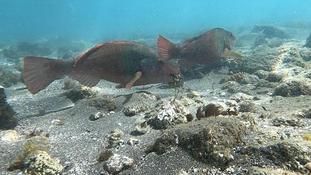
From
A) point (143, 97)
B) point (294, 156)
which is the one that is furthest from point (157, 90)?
point (294, 156)

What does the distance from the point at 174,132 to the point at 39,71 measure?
4137 millimetres

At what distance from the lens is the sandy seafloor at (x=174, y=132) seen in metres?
5.21

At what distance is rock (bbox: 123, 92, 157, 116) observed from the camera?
331 inches

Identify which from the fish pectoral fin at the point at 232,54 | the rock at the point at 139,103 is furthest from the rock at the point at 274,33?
the rock at the point at 139,103

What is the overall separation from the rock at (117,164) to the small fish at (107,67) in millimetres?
3034

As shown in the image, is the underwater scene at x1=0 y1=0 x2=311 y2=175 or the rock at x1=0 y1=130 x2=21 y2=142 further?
the rock at x1=0 y1=130 x2=21 y2=142

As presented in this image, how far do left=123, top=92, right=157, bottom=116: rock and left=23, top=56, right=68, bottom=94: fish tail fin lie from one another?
5.59 feet

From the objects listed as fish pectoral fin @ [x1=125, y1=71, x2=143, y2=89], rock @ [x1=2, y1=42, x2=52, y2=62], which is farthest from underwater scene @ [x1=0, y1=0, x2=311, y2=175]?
rock @ [x1=2, y1=42, x2=52, y2=62]

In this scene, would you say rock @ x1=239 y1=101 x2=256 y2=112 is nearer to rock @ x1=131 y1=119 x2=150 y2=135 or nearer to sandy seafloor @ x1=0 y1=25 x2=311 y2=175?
sandy seafloor @ x1=0 y1=25 x2=311 y2=175

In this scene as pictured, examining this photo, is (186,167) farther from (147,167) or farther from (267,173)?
(267,173)

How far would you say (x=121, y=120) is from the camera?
807 centimetres

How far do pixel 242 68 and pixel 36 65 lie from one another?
810 centimetres

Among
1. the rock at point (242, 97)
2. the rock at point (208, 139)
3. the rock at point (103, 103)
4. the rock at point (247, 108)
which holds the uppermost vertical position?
the rock at point (208, 139)

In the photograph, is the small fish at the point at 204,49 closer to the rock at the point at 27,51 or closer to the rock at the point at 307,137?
the rock at the point at 307,137
